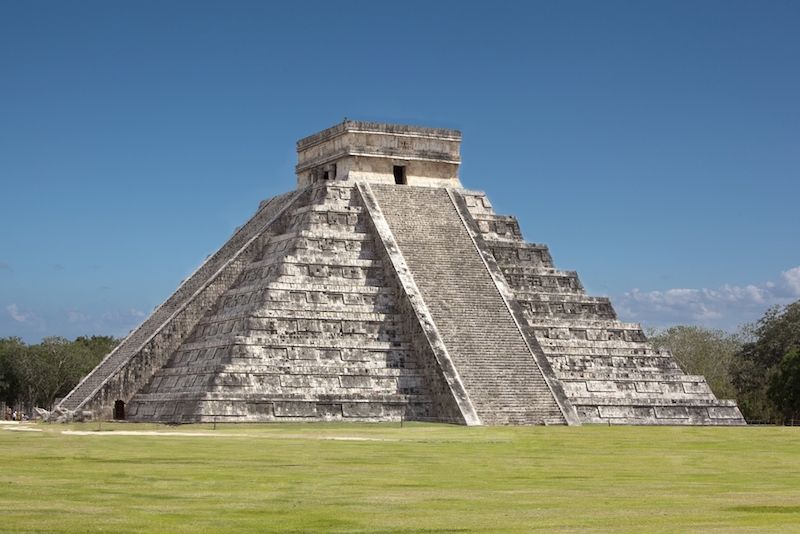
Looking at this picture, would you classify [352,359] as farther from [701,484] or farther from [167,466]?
[701,484]

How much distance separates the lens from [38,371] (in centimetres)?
6775

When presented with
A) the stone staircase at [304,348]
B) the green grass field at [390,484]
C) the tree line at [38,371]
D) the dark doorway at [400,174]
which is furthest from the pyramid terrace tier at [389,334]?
the tree line at [38,371]

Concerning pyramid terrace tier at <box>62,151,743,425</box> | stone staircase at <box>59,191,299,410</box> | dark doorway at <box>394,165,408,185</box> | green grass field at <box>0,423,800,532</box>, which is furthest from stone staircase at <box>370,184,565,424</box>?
green grass field at <box>0,423,800,532</box>

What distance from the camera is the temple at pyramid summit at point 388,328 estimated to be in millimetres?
36219

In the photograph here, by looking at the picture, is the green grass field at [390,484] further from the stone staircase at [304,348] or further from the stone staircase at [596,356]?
the stone staircase at [596,356]

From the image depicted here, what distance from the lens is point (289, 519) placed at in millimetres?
12594

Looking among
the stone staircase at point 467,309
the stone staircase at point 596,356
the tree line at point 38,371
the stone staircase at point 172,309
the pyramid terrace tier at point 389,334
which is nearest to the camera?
the pyramid terrace tier at point 389,334

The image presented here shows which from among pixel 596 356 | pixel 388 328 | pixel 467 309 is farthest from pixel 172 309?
pixel 596 356

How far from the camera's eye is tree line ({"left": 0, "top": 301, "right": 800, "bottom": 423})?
53.2 meters

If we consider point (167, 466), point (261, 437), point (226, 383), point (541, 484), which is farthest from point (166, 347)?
point (541, 484)

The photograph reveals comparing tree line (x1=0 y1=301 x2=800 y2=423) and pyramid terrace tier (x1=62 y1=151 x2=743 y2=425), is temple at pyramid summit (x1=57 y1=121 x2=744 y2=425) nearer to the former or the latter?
pyramid terrace tier (x1=62 y1=151 x2=743 y2=425)

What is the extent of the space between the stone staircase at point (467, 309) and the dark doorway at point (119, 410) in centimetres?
961

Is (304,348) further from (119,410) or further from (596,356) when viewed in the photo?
(596,356)

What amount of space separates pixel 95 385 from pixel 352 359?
846 centimetres
